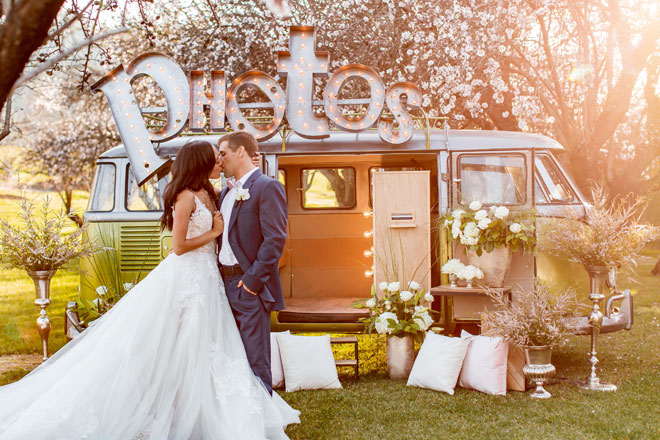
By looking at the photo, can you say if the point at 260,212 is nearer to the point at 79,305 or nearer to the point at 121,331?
the point at 121,331

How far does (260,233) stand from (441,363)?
2.44m

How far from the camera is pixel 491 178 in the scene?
6941 millimetres

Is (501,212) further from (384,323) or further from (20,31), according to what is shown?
(20,31)

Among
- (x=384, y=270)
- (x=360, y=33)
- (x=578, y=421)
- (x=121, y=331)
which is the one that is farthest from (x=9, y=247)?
(x=360, y=33)

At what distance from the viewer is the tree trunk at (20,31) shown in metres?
2.25

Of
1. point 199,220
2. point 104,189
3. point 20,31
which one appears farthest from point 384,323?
point 20,31

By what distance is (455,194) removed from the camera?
269 inches

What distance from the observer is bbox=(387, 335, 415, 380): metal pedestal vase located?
6383mm

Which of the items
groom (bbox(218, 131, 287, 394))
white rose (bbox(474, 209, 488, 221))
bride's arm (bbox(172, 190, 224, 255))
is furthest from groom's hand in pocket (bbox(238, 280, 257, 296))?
white rose (bbox(474, 209, 488, 221))

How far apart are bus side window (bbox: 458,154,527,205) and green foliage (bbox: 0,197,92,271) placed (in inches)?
165

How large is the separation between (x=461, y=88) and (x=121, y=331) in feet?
26.4

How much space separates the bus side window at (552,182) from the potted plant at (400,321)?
1820 millimetres

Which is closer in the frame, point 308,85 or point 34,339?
point 308,85

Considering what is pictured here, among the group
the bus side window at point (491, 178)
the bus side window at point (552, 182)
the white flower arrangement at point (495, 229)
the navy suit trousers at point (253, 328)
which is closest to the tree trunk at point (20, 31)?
the navy suit trousers at point (253, 328)
